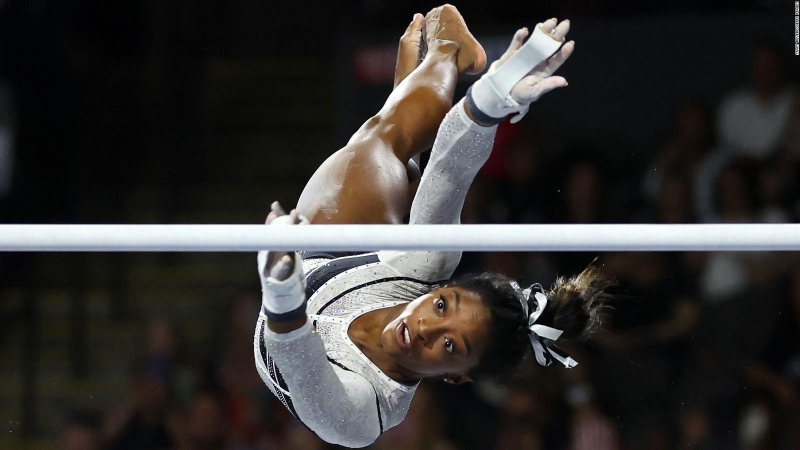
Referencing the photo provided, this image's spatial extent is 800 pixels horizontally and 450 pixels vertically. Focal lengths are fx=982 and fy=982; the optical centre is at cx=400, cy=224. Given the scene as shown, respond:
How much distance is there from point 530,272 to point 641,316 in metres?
0.34

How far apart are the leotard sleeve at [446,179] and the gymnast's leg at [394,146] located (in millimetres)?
116

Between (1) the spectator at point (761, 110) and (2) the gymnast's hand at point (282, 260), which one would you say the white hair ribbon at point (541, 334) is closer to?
(2) the gymnast's hand at point (282, 260)

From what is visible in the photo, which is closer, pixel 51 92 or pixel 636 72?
pixel 636 72

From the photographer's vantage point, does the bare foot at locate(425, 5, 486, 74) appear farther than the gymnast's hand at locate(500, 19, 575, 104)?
Yes

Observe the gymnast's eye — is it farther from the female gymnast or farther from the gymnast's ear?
the gymnast's ear

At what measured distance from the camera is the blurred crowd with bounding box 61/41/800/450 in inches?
108

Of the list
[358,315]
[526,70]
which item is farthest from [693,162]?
[526,70]

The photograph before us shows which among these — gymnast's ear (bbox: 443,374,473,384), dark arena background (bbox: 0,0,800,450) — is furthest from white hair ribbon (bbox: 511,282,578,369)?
dark arena background (bbox: 0,0,800,450)

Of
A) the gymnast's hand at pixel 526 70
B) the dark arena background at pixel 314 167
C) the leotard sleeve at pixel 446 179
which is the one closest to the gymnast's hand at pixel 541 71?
the gymnast's hand at pixel 526 70

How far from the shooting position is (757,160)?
2893 mm

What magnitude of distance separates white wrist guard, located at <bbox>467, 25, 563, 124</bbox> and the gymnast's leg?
0.37 meters

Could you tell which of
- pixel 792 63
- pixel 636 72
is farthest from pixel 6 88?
pixel 792 63

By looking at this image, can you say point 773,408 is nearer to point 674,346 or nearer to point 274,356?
point 674,346

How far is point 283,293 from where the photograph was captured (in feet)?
4.25
